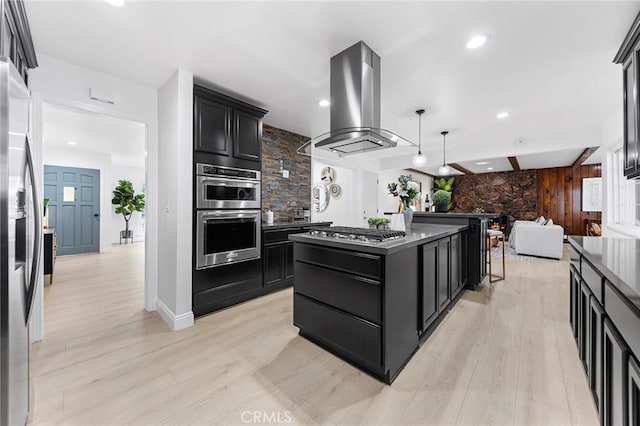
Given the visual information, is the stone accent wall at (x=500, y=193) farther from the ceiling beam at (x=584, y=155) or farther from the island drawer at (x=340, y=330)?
the island drawer at (x=340, y=330)

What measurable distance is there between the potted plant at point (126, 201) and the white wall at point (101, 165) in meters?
0.85

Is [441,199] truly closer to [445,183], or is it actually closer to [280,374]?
[280,374]

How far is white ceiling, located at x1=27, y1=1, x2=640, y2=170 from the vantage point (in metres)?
1.84

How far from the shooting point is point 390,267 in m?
1.73

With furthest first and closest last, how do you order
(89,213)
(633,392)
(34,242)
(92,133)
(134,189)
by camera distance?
(134,189) → (89,213) → (92,133) → (34,242) → (633,392)

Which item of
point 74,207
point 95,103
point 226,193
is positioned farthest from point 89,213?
point 226,193

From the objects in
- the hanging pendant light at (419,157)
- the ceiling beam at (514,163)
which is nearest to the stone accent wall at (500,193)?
the ceiling beam at (514,163)

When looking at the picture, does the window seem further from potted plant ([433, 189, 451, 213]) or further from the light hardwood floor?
potted plant ([433, 189, 451, 213])

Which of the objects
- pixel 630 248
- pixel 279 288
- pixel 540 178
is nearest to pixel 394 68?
pixel 630 248

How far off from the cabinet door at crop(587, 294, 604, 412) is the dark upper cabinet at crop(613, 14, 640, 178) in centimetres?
125

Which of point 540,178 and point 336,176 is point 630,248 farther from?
point 540,178

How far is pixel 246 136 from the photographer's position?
10.4 ft

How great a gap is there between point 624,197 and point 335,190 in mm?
5641

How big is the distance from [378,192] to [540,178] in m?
6.33
